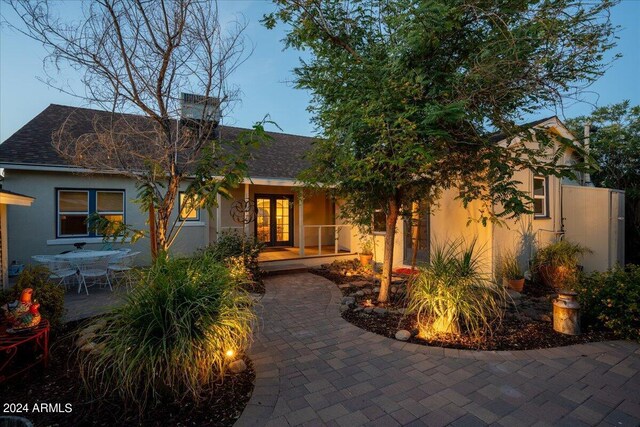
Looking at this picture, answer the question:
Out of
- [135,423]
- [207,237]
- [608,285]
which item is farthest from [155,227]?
[608,285]

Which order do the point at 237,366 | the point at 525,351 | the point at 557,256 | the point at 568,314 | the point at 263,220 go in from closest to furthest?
the point at 237,366 → the point at 525,351 → the point at 568,314 → the point at 557,256 → the point at 263,220

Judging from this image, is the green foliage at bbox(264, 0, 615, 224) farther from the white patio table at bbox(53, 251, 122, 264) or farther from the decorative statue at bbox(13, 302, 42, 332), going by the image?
the white patio table at bbox(53, 251, 122, 264)

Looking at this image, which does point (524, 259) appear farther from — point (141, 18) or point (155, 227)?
point (141, 18)

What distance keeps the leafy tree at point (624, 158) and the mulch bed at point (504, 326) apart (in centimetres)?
546

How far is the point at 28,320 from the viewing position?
349cm

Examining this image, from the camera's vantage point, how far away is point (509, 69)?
12.8 feet

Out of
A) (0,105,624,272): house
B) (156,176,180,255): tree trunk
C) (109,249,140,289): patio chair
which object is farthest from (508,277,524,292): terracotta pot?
(109,249,140,289): patio chair

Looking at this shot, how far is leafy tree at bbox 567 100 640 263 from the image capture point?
32.2ft

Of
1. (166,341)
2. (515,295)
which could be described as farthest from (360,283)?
(166,341)

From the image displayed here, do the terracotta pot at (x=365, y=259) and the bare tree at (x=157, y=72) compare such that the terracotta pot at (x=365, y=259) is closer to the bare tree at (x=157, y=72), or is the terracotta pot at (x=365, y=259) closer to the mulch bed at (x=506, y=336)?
the mulch bed at (x=506, y=336)

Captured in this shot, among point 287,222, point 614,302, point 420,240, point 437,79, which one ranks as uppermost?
point 437,79

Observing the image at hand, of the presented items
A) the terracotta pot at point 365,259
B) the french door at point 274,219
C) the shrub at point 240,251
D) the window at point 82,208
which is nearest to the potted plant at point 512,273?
the terracotta pot at point 365,259

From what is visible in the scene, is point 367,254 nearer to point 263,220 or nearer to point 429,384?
point 263,220

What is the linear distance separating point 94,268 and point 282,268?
15.6 feet
